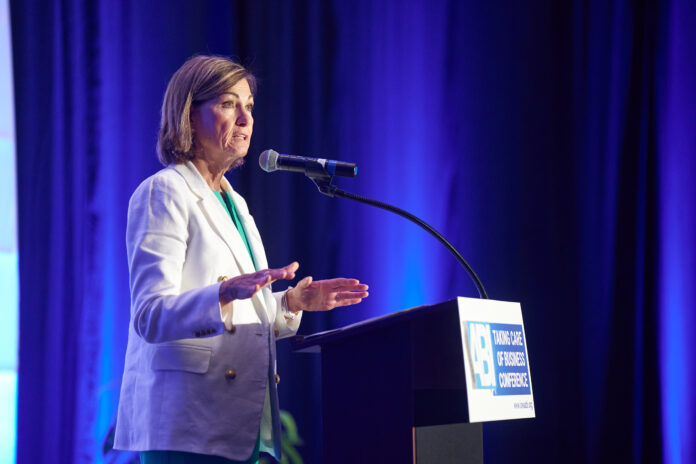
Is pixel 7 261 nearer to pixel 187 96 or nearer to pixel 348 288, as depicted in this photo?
pixel 187 96

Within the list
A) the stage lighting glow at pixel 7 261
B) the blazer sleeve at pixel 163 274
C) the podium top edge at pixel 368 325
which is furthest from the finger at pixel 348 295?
the stage lighting glow at pixel 7 261

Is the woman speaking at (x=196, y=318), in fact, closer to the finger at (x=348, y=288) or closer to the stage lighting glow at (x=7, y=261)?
the finger at (x=348, y=288)

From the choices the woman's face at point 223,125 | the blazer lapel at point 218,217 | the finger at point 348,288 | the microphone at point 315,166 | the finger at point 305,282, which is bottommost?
the finger at point 348,288

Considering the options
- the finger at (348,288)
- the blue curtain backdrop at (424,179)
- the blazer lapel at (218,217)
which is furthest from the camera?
the blue curtain backdrop at (424,179)

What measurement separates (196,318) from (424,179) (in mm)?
2501

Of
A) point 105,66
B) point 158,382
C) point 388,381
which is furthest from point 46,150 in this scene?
point 388,381

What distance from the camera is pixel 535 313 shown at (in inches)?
130

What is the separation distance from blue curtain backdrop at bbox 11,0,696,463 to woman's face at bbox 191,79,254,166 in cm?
160

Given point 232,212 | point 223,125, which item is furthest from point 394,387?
point 223,125

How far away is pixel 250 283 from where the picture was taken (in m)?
1.35

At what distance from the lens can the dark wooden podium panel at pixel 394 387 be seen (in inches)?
54.9

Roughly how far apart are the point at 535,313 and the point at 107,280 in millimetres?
2074

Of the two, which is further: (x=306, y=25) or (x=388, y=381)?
(x=306, y=25)

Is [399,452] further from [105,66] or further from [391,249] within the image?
[105,66]
